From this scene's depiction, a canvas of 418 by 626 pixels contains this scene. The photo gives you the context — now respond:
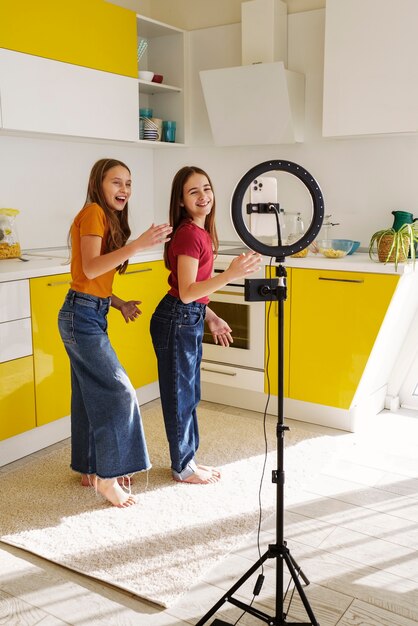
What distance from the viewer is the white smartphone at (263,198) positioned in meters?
1.75

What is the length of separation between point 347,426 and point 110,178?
1.88 metres

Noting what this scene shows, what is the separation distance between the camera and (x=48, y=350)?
304 cm

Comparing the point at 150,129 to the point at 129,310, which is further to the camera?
the point at 150,129

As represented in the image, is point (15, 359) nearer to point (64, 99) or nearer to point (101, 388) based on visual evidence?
point (101, 388)

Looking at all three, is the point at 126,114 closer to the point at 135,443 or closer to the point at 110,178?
the point at 110,178

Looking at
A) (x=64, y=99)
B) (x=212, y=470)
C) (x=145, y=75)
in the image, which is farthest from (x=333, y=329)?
(x=145, y=75)

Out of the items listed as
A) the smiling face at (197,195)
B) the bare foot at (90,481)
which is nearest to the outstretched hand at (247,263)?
the smiling face at (197,195)

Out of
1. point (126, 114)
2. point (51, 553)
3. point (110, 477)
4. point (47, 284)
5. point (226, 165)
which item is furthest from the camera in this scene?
point (226, 165)

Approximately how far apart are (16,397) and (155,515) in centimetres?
89

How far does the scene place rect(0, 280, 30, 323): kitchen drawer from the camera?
9.15ft

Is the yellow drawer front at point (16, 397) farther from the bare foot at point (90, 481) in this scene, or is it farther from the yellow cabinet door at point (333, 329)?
the yellow cabinet door at point (333, 329)

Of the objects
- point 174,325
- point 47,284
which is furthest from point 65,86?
point 174,325

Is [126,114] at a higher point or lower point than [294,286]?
higher

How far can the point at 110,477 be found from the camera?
253 cm
